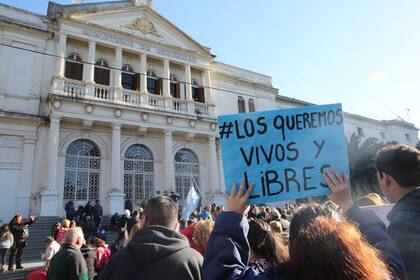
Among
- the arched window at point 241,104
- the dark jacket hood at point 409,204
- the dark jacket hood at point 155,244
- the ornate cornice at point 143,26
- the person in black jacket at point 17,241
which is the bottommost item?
the person in black jacket at point 17,241

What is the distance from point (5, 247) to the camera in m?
8.98

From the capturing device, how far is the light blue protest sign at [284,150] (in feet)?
6.93

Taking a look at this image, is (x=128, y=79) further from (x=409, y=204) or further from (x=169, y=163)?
(x=409, y=204)

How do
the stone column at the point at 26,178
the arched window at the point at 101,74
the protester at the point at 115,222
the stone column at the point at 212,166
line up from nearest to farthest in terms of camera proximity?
the protester at the point at 115,222 → the stone column at the point at 26,178 → the arched window at the point at 101,74 → the stone column at the point at 212,166

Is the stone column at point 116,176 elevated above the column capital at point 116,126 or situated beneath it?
situated beneath

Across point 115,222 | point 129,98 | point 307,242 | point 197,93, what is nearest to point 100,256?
point 307,242

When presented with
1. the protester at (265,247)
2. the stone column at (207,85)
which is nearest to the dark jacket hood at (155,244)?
the protester at (265,247)

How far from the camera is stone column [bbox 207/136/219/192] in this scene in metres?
19.4

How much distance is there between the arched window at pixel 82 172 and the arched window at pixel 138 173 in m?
1.63

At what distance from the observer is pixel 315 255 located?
1138 mm

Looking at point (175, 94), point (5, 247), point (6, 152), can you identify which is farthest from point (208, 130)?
point (5, 247)

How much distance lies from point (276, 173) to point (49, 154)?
15116mm

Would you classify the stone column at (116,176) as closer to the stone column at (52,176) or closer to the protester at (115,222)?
the protester at (115,222)

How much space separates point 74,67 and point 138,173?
23.7ft
